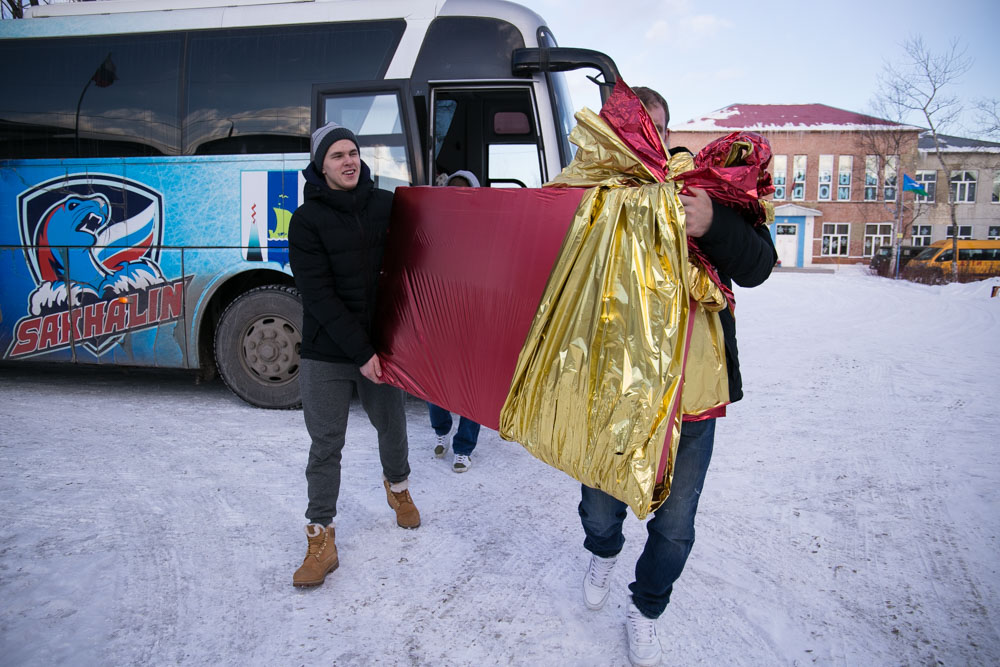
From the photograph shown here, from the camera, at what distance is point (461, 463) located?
13.4 ft

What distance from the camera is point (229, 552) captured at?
9.89ft

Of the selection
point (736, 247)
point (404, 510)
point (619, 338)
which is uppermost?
point (736, 247)

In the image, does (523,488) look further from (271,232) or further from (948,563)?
(271,232)

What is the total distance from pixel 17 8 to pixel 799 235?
38.8 metres

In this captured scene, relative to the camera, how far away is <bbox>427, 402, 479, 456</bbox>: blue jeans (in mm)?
4032

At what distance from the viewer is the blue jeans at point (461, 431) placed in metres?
4.03

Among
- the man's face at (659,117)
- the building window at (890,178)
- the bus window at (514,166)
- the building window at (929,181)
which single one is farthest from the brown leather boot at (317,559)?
the building window at (929,181)

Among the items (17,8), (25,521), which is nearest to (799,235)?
(17,8)

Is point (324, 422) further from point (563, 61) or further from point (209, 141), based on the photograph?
point (209, 141)

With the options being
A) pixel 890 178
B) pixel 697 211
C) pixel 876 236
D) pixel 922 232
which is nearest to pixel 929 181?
pixel 922 232

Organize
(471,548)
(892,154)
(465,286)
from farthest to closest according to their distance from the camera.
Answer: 1. (892,154)
2. (471,548)
3. (465,286)

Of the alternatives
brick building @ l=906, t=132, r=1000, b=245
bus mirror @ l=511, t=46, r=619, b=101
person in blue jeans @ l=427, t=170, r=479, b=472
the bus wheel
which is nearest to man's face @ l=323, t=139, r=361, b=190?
person in blue jeans @ l=427, t=170, r=479, b=472

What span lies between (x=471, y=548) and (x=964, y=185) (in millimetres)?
46462

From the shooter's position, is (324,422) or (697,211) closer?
(697,211)
